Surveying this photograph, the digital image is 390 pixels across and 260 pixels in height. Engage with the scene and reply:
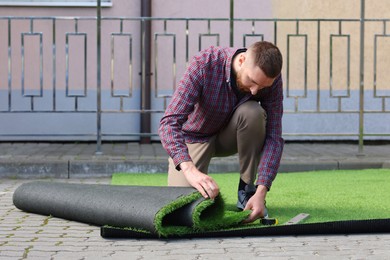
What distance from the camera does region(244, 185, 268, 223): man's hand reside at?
236 inches

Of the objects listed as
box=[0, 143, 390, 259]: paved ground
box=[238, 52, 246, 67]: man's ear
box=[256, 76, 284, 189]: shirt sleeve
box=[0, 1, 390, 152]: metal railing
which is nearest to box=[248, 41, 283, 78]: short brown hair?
box=[238, 52, 246, 67]: man's ear

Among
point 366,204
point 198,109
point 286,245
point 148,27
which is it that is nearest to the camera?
point 286,245

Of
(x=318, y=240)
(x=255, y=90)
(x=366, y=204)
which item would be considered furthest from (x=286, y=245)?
(x=366, y=204)

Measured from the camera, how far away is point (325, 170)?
32.9 ft

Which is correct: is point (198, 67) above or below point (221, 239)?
above

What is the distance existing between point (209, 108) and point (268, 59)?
869 mm

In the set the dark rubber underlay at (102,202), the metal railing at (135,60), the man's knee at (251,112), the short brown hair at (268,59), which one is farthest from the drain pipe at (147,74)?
the short brown hair at (268,59)

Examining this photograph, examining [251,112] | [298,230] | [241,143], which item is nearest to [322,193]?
[241,143]

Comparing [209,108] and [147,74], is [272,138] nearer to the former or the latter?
[209,108]

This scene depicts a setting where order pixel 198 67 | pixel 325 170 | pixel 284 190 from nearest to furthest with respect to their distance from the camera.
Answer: pixel 198 67 → pixel 284 190 → pixel 325 170

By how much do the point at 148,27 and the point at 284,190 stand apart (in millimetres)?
4871

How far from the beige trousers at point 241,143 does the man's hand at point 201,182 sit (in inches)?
30.6

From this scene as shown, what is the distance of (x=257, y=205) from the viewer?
6.01 m

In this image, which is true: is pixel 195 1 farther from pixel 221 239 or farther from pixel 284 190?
pixel 221 239
